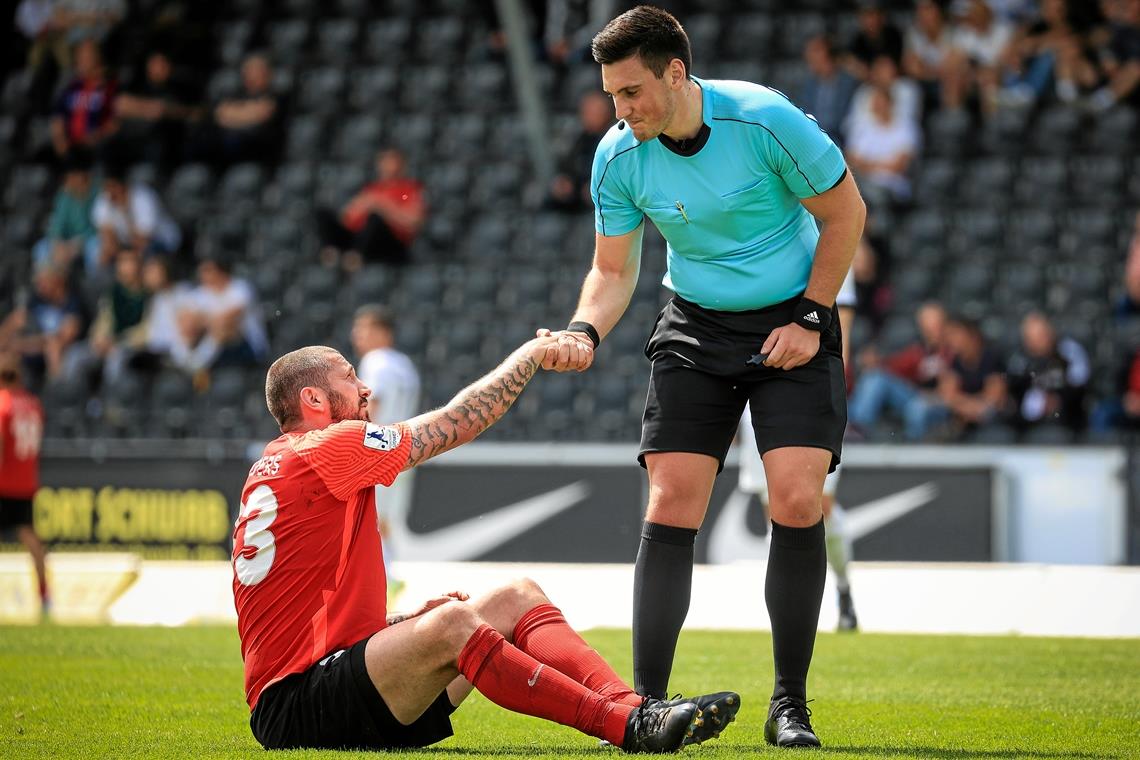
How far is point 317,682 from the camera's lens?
4.40 meters

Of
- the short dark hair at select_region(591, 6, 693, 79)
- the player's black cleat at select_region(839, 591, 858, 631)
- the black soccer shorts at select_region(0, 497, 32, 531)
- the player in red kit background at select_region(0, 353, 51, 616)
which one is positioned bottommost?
the player's black cleat at select_region(839, 591, 858, 631)

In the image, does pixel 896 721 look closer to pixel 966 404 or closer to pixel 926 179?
pixel 966 404

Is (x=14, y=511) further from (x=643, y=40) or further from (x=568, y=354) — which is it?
(x=643, y=40)

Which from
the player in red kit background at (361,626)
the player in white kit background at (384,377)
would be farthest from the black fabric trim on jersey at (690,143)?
the player in white kit background at (384,377)

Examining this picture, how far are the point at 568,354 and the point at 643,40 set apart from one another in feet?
3.17

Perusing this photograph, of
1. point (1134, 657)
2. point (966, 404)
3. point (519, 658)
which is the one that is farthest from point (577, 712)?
point (966, 404)

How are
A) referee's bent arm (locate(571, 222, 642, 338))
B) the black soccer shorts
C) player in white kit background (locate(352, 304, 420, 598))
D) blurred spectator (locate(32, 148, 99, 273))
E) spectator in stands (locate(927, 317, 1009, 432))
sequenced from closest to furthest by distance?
referee's bent arm (locate(571, 222, 642, 338)) < player in white kit background (locate(352, 304, 420, 598)) < the black soccer shorts < spectator in stands (locate(927, 317, 1009, 432)) < blurred spectator (locate(32, 148, 99, 273))

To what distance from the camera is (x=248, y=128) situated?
16.6 m

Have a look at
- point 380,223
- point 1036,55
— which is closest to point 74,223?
point 380,223

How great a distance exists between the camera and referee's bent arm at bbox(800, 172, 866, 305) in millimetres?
4883

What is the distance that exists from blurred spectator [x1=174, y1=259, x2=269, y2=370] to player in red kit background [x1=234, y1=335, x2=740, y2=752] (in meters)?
10.1

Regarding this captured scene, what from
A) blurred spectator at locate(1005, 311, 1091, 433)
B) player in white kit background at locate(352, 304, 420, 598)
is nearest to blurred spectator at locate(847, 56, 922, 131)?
blurred spectator at locate(1005, 311, 1091, 433)

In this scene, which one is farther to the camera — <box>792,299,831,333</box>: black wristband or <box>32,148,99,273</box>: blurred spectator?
<box>32,148,99,273</box>: blurred spectator

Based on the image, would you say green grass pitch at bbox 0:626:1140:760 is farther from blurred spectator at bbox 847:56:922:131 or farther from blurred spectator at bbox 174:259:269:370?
blurred spectator at bbox 847:56:922:131
